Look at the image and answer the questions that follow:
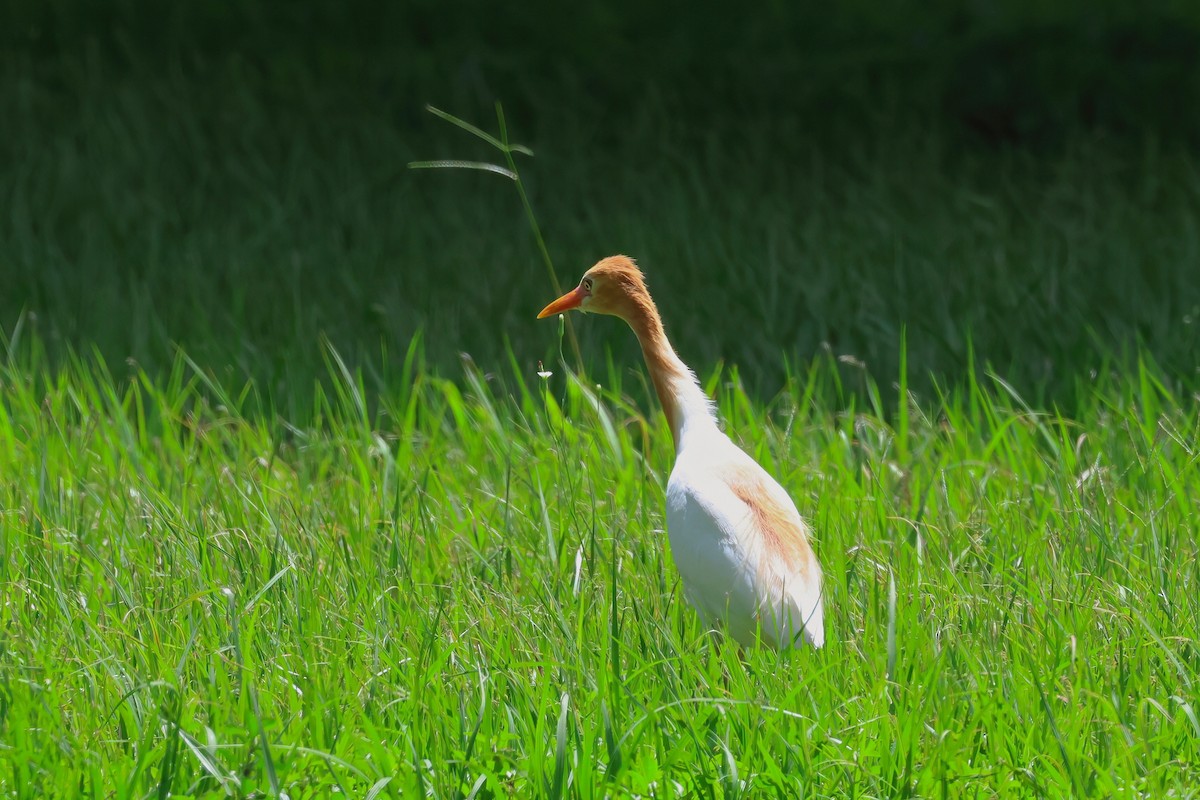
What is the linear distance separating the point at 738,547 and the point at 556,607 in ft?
1.21

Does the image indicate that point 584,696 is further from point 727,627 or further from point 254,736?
point 254,736

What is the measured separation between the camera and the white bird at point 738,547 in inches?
111

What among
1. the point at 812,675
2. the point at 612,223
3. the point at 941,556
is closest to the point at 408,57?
the point at 612,223

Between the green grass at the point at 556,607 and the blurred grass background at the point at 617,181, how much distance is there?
17.1 inches

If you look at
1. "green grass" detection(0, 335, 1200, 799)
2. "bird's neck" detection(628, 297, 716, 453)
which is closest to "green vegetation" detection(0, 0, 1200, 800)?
"green grass" detection(0, 335, 1200, 799)

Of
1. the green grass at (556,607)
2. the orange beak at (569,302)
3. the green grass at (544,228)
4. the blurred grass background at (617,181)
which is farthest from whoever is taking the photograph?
the blurred grass background at (617,181)

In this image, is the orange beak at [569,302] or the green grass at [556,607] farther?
the orange beak at [569,302]

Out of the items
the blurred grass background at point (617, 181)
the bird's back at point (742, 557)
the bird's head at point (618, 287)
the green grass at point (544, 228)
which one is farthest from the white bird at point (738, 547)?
the blurred grass background at point (617, 181)

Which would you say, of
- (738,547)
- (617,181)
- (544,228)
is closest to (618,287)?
(738,547)

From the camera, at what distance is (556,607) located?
2.76 meters

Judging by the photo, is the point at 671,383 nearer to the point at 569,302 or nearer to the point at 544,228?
the point at 569,302

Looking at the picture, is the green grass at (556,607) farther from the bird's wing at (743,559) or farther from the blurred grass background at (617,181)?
the blurred grass background at (617,181)

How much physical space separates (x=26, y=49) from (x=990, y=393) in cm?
581

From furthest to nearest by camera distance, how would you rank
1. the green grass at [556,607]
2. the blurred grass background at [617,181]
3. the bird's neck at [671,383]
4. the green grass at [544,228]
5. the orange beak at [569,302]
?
the blurred grass background at [617,181] → the green grass at [544,228] → the orange beak at [569,302] → the bird's neck at [671,383] → the green grass at [556,607]
